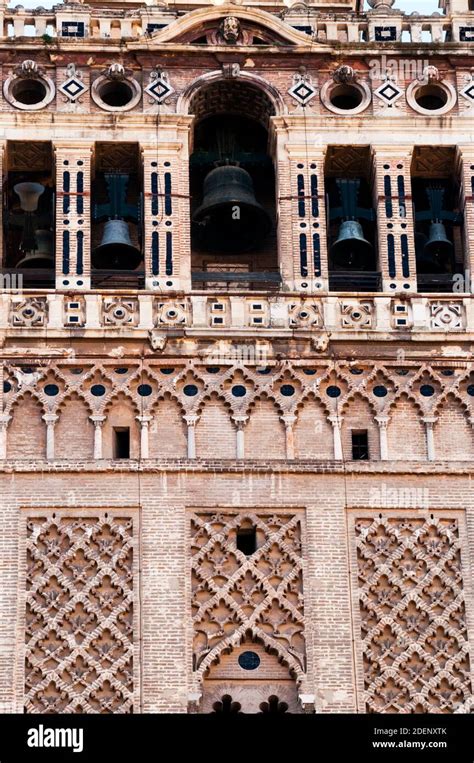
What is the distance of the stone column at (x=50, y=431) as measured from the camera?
109ft

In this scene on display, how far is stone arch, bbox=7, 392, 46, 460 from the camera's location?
33312 millimetres

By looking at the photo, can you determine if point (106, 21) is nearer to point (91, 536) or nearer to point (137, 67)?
point (137, 67)

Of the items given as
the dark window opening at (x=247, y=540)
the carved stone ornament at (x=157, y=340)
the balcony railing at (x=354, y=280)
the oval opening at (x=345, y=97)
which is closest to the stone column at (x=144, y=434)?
the carved stone ornament at (x=157, y=340)

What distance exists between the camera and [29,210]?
35438 mm

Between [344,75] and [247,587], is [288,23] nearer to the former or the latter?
[344,75]

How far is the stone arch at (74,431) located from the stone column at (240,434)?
1.41 m

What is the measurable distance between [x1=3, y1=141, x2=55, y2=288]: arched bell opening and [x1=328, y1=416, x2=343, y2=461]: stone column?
3.42 m

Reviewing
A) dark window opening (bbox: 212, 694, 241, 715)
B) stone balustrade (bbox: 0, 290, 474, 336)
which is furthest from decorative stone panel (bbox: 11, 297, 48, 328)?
dark window opening (bbox: 212, 694, 241, 715)

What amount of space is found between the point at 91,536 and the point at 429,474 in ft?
11.0

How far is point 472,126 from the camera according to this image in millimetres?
35406

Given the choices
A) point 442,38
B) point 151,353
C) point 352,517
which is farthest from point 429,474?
point 442,38

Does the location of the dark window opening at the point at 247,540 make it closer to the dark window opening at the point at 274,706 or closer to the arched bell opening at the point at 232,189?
the dark window opening at the point at 274,706

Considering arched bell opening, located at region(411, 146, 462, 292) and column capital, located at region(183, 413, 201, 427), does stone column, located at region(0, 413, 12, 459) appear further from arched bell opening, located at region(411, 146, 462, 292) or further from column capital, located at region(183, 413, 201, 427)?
arched bell opening, located at region(411, 146, 462, 292)
